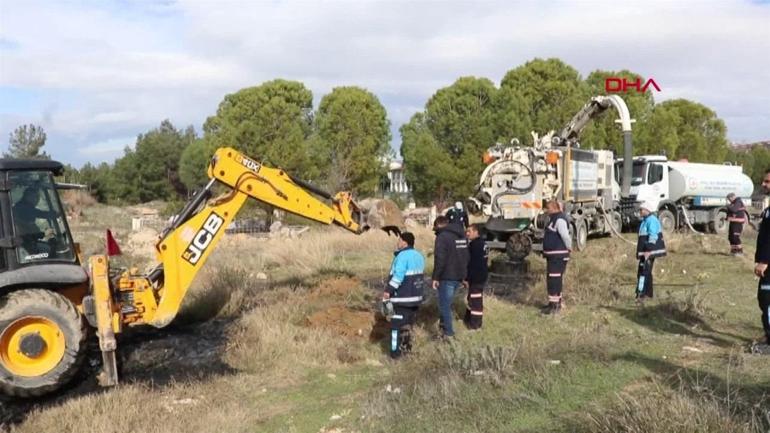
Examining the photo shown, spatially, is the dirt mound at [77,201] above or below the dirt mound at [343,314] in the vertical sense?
above

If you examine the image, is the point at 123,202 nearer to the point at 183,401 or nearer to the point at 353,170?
the point at 353,170

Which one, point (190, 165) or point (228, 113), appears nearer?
point (228, 113)

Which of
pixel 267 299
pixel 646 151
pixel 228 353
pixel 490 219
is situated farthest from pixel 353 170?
pixel 228 353

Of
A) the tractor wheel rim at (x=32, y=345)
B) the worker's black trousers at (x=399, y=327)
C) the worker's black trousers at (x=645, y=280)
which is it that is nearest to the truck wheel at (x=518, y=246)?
the worker's black trousers at (x=645, y=280)

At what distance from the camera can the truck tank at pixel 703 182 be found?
2355cm

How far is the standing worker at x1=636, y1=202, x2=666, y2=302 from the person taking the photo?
11031mm

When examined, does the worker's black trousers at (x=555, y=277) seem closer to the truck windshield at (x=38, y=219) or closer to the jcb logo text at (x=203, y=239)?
the jcb logo text at (x=203, y=239)

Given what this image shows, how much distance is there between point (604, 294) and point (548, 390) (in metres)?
5.78

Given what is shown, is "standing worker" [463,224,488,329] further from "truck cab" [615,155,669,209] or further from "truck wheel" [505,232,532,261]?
"truck cab" [615,155,669,209]

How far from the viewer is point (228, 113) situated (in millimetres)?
35219

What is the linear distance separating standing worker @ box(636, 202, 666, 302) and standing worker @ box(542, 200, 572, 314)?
150 cm

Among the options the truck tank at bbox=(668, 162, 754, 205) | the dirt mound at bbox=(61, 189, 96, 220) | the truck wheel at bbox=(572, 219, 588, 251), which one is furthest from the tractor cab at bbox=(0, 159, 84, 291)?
the dirt mound at bbox=(61, 189, 96, 220)

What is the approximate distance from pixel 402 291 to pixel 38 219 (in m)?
4.10

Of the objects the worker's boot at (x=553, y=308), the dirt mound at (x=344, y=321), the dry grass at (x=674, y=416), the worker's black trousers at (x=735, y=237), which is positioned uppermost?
the worker's black trousers at (x=735, y=237)
